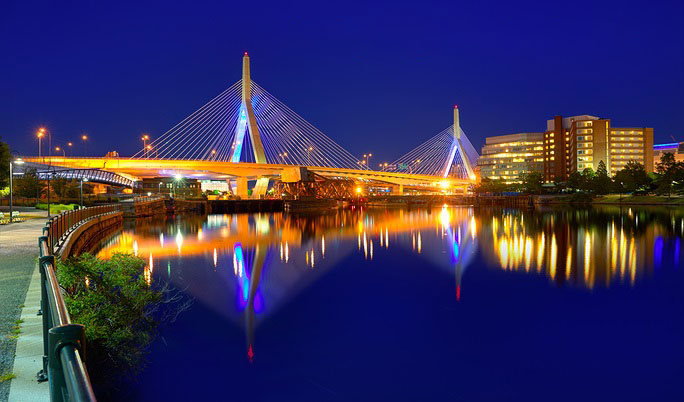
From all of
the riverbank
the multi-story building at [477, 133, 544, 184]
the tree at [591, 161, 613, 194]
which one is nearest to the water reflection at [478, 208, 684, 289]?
the riverbank

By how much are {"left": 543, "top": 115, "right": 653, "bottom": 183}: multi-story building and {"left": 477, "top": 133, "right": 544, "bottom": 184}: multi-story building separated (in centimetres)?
432

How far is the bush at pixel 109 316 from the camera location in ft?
29.0

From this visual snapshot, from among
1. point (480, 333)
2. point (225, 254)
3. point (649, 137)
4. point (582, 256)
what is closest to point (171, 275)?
point (225, 254)

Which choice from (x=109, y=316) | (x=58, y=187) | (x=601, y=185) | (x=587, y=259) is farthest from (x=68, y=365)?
(x=601, y=185)

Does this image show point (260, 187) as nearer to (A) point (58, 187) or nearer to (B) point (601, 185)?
(A) point (58, 187)

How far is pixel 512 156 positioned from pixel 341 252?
5166 inches

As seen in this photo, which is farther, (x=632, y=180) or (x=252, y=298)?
(x=632, y=180)

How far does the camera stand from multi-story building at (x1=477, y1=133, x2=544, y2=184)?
14725 centimetres

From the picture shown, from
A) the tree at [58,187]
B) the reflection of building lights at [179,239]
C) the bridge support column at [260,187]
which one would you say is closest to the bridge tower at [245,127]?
the bridge support column at [260,187]

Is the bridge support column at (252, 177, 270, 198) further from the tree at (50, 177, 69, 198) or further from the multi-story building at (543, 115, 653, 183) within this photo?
the multi-story building at (543, 115, 653, 183)

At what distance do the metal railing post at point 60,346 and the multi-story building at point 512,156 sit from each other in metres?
148

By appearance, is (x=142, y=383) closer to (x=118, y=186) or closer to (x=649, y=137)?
(x=118, y=186)

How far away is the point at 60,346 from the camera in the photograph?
2.51 m

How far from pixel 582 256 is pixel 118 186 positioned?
349 ft
